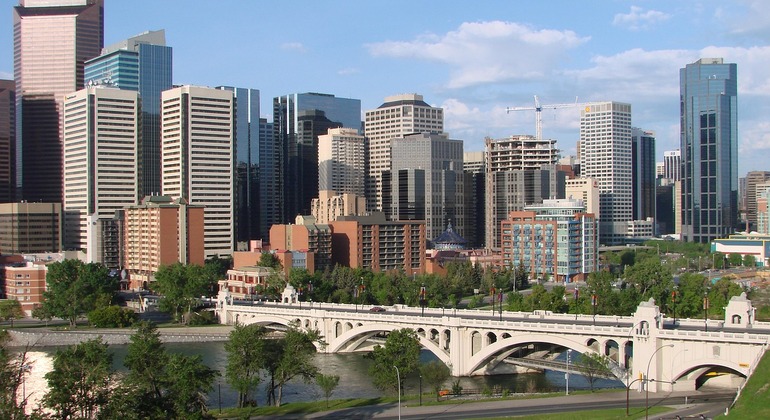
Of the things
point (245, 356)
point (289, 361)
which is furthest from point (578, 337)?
point (245, 356)

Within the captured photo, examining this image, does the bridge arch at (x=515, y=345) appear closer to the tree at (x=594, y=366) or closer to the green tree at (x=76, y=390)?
the tree at (x=594, y=366)

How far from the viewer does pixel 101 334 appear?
453 ft

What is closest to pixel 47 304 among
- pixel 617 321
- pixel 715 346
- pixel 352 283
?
pixel 352 283

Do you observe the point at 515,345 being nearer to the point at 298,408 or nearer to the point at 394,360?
the point at 394,360

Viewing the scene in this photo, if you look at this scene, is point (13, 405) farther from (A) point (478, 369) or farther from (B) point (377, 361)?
(A) point (478, 369)

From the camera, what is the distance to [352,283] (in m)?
177

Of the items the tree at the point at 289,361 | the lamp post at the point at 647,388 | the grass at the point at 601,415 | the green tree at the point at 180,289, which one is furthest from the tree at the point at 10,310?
the lamp post at the point at 647,388

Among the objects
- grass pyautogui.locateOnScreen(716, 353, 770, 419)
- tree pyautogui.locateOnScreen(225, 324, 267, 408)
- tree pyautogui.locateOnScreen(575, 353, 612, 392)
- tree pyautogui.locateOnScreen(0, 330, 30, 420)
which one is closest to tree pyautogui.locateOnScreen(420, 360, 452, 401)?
tree pyautogui.locateOnScreen(575, 353, 612, 392)

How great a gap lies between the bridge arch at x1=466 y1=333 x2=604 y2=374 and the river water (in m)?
1.82

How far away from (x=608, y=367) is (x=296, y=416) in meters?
33.5

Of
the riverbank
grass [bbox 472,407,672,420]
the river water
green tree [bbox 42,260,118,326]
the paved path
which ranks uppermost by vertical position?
green tree [bbox 42,260,118,326]

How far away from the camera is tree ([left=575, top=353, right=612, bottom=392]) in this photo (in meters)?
92.9

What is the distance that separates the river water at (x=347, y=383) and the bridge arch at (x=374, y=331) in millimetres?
2150

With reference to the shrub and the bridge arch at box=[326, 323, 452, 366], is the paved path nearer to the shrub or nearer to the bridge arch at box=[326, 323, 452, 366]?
the bridge arch at box=[326, 323, 452, 366]
